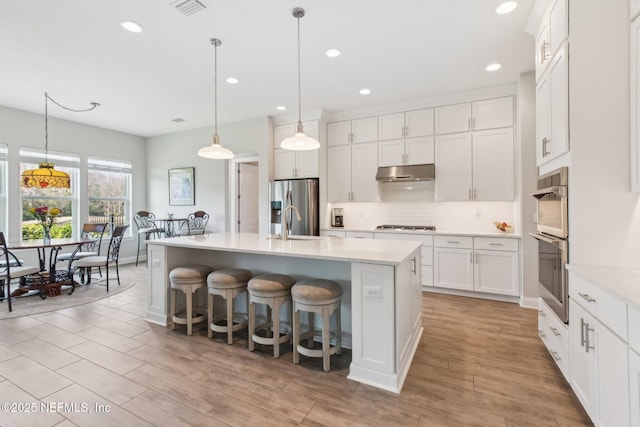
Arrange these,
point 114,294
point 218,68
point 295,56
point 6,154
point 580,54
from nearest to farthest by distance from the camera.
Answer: point 580,54, point 295,56, point 218,68, point 114,294, point 6,154

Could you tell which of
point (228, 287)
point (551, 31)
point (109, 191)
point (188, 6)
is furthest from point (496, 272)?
point (109, 191)

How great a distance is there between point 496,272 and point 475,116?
85.1 inches

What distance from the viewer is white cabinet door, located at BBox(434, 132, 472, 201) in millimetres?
4219

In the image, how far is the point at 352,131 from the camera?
501 centimetres

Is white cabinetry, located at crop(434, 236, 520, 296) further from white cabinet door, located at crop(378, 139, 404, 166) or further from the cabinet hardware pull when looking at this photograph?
the cabinet hardware pull

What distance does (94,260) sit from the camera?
172 inches

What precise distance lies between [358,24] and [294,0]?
637 millimetres

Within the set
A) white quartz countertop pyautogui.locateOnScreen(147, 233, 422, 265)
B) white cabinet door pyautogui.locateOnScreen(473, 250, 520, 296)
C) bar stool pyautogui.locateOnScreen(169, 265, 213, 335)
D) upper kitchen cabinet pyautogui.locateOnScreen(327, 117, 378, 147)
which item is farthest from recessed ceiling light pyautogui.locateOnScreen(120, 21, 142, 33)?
white cabinet door pyautogui.locateOnScreen(473, 250, 520, 296)

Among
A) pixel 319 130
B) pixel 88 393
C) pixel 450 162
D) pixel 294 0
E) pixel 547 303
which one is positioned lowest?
pixel 88 393

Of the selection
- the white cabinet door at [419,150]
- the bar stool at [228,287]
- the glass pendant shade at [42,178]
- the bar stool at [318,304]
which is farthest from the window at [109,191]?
the white cabinet door at [419,150]

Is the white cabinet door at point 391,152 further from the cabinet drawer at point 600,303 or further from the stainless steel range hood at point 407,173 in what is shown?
the cabinet drawer at point 600,303

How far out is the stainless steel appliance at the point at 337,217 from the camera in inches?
207

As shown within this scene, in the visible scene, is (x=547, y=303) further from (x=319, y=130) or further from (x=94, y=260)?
(x=94, y=260)

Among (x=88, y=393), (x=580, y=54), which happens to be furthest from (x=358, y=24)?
(x=88, y=393)
